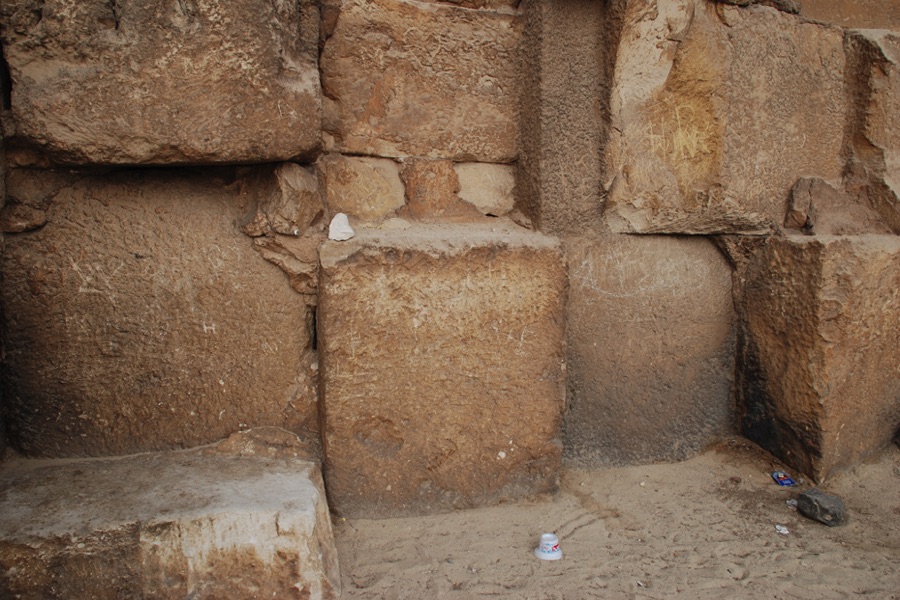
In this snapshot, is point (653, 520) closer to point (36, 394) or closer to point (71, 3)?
point (36, 394)

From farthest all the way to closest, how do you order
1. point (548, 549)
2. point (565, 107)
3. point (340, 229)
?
point (565, 107)
point (340, 229)
point (548, 549)

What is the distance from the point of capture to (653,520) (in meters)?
2.17

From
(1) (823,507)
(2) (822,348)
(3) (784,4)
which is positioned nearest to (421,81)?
(3) (784,4)

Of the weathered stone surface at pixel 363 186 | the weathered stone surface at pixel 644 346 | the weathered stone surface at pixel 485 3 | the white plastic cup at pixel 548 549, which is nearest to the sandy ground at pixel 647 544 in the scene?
the white plastic cup at pixel 548 549

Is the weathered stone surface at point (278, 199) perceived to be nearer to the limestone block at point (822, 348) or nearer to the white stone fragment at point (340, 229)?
the white stone fragment at point (340, 229)

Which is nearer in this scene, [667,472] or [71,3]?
[71,3]

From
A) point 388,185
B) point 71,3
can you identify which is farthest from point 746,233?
point 71,3

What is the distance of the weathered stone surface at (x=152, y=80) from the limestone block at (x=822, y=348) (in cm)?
176

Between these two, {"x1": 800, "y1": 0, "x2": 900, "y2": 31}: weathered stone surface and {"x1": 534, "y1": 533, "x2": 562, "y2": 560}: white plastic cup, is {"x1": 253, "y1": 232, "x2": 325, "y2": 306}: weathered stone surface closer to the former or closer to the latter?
{"x1": 534, "y1": 533, "x2": 562, "y2": 560}: white plastic cup

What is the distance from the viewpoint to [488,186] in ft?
7.80

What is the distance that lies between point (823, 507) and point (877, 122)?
1432 mm

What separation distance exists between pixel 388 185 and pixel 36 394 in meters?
1.23

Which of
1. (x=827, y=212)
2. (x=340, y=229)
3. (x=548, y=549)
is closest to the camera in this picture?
(x=548, y=549)

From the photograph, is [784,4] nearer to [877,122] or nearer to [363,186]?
[877,122]
